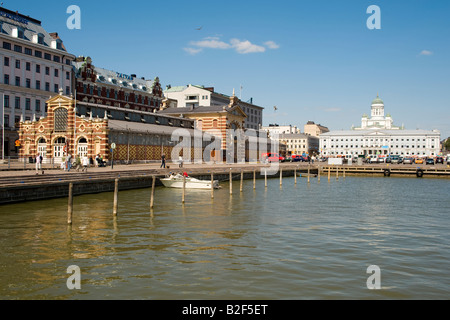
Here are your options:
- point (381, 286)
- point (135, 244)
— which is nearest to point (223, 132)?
point (135, 244)

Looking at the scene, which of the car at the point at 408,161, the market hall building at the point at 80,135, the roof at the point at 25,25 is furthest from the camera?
the car at the point at 408,161

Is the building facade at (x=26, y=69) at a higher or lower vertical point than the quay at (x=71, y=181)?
higher

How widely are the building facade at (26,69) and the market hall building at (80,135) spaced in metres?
16.5

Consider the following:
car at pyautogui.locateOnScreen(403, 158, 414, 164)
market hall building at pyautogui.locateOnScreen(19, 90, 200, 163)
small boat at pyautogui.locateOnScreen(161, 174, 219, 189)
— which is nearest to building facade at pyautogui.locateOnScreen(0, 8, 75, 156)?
market hall building at pyautogui.locateOnScreen(19, 90, 200, 163)

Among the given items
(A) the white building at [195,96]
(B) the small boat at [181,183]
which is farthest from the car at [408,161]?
(B) the small boat at [181,183]

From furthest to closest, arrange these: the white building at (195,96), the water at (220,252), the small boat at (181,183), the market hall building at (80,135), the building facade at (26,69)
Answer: the white building at (195,96) < the building facade at (26,69) < the market hall building at (80,135) < the small boat at (181,183) < the water at (220,252)

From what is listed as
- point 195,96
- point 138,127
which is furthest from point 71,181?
point 195,96

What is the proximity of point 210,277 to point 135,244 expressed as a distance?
6.59 meters

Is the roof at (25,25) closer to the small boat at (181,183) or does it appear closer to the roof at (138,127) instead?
the roof at (138,127)

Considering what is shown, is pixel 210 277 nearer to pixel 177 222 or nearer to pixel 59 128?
pixel 177 222

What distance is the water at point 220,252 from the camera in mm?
15438

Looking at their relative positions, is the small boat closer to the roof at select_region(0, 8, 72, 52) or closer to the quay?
the quay

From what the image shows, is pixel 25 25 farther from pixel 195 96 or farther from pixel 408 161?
pixel 408 161
